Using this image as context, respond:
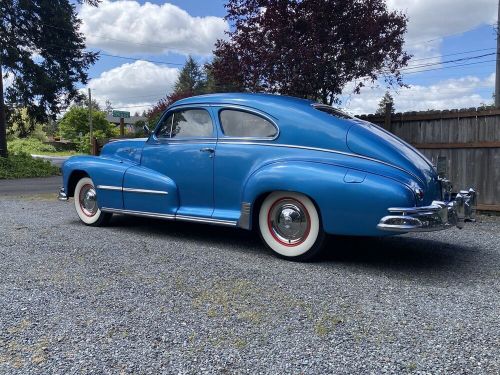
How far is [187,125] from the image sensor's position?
5.91 metres

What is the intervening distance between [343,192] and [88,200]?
152 inches

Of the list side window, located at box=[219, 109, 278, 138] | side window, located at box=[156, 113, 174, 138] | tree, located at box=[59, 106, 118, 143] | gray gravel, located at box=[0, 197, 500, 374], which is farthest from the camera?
tree, located at box=[59, 106, 118, 143]

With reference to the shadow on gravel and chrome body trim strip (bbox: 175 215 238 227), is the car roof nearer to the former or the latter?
chrome body trim strip (bbox: 175 215 238 227)

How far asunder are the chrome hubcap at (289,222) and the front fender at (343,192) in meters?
0.20

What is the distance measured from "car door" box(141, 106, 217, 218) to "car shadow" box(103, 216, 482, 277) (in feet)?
1.85

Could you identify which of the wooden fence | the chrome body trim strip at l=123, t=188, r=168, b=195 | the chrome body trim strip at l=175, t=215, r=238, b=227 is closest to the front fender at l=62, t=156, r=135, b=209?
the chrome body trim strip at l=123, t=188, r=168, b=195

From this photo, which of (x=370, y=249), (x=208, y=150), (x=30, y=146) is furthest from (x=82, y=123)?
(x=370, y=249)

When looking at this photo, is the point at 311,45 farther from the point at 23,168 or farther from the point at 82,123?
the point at 82,123

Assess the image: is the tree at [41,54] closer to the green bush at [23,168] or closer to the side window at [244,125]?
the green bush at [23,168]

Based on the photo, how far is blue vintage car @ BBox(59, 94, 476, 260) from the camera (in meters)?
4.43

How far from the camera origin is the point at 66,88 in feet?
71.4

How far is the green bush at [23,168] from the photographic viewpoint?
1815 cm

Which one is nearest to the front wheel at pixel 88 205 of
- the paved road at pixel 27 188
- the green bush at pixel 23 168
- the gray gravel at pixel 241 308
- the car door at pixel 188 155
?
the gray gravel at pixel 241 308

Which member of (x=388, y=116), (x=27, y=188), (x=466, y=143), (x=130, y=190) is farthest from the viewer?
(x=27, y=188)
